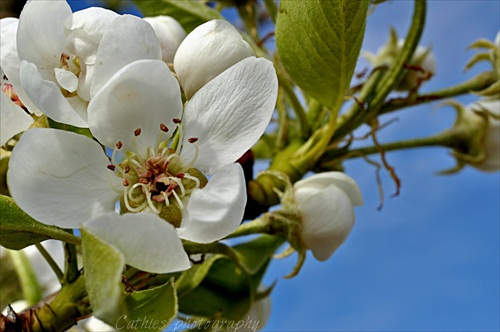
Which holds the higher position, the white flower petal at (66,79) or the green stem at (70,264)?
the white flower petal at (66,79)

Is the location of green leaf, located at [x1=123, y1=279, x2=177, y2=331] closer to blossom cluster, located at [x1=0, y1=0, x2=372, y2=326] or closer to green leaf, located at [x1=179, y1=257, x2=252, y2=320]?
blossom cluster, located at [x1=0, y1=0, x2=372, y2=326]

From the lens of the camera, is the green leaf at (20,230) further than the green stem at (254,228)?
No

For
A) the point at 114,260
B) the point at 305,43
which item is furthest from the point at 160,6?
the point at 114,260

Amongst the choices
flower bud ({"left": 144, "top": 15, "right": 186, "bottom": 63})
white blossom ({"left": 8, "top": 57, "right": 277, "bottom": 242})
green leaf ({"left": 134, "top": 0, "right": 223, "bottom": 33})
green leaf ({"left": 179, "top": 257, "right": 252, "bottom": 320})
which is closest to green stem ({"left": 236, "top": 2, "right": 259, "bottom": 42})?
green leaf ({"left": 134, "top": 0, "right": 223, "bottom": 33})

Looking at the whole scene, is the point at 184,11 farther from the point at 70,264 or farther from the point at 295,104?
the point at 70,264

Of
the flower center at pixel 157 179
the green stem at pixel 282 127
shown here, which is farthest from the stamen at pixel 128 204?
the green stem at pixel 282 127

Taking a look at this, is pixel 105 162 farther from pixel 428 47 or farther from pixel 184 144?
pixel 428 47

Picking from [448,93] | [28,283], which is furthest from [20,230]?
[448,93]

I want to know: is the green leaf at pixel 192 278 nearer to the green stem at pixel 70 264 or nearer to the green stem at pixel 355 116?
the green stem at pixel 70 264
